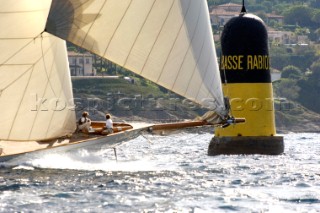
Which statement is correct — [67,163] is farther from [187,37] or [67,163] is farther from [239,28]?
[239,28]

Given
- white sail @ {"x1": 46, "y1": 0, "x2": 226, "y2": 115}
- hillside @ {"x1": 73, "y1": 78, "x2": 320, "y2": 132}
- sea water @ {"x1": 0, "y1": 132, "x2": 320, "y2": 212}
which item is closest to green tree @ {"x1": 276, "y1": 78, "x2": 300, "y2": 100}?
hillside @ {"x1": 73, "y1": 78, "x2": 320, "y2": 132}

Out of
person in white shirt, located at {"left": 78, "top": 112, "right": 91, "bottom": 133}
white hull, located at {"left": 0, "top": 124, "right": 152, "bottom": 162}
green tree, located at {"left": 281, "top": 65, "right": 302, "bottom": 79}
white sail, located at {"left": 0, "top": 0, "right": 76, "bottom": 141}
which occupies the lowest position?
green tree, located at {"left": 281, "top": 65, "right": 302, "bottom": 79}

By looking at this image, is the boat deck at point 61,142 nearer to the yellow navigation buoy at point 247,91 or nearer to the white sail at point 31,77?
the white sail at point 31,77

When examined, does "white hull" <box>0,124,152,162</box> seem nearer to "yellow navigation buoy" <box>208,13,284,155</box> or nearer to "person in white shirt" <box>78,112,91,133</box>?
"person in white shirt" <box>78,112,91,133</box>

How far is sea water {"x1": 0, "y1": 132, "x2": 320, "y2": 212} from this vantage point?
89.2 ft

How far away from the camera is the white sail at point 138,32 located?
3206 cm

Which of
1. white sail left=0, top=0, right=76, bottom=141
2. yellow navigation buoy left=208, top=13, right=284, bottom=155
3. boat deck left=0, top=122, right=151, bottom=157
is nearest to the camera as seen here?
white sail left=0, top=0, right=76, bottom=141

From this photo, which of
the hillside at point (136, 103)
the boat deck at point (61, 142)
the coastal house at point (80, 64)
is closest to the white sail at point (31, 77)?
the boat deck at point (61, 142)

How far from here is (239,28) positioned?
149 feet

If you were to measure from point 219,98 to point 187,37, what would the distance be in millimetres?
2373

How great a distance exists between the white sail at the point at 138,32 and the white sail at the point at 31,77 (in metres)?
1.00

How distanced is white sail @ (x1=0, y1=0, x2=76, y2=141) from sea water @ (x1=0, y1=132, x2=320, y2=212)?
3.73ft

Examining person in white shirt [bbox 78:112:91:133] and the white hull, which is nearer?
the white hull

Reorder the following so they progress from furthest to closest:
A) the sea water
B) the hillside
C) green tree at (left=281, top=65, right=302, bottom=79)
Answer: green tree at (left=281, top=65, right=302, bottom=79), the hillside, the sea water
